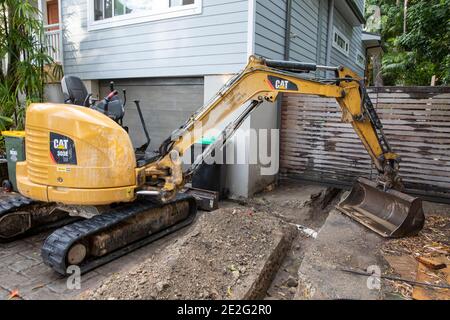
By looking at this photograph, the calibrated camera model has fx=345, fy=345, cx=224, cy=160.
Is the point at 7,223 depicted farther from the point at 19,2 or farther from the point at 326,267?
the point at 19,2

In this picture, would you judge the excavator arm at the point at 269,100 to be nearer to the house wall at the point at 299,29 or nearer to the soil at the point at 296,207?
the soil at the point at 296,207

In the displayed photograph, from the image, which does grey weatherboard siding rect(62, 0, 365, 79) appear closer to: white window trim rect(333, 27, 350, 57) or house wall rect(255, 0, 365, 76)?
house wall rect(255, 0, 365, 76)

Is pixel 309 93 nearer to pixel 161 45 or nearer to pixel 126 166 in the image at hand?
pixel 126 166

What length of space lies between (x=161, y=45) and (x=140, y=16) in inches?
31.1

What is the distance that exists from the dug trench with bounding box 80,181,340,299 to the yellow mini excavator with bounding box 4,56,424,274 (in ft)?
1.71

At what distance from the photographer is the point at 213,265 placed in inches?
127

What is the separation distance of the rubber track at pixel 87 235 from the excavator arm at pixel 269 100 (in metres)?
0.48

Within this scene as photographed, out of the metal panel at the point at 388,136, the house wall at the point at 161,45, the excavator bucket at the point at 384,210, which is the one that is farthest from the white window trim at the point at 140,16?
the excavator bucket at the point at 384,210

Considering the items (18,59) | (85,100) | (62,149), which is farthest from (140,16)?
(62,149)

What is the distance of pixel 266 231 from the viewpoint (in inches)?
158

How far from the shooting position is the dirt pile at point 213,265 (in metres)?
2.77

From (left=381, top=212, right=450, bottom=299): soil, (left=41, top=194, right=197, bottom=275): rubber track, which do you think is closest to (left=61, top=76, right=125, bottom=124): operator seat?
(left=41, top=194, right=197, bottom=275): rubber track

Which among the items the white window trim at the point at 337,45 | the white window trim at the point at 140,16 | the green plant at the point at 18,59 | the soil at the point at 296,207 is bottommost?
the soil at the point at 296,207
